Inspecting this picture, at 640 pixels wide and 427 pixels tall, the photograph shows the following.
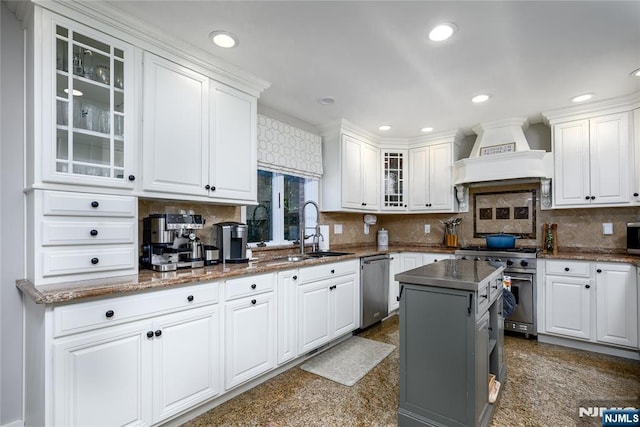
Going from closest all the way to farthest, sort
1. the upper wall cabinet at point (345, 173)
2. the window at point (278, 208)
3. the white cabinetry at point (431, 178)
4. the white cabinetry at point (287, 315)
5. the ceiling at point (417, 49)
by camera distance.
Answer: the ceiling at point (417, 49), the white cabinetry at point (287, 315), the window at point (278, 208), the upper wall cabinet at point (345, 173), the white cabinetry at point (431, 178)

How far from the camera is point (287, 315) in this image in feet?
8.37

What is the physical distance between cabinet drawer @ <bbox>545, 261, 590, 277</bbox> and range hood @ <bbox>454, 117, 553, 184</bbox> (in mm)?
979

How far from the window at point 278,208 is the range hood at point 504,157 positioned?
2.03 meters

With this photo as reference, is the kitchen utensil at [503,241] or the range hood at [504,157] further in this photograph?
the kitchen utensil at [503,241]

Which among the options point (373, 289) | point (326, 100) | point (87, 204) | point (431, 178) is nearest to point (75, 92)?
point (87, 204)

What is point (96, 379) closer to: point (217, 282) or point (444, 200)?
point (217, 282)

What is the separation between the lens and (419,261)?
4102 millimetres

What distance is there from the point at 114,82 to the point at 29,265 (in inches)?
46.0

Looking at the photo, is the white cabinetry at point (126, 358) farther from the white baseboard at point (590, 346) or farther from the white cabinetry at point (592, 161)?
the white cabinetry at point (592, 161)

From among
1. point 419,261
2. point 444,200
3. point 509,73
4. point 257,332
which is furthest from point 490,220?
point 257,332

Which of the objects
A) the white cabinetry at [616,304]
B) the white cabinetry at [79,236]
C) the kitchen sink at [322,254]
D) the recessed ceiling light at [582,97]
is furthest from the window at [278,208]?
the white cabinetry at [616,304]

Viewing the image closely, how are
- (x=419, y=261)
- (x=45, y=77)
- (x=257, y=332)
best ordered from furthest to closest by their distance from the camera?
(x=419, y=261), (x=257, y=332), (x=45, y=77)

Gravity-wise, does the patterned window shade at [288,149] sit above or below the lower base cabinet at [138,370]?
above

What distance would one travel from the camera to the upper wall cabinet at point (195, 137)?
202 cm
